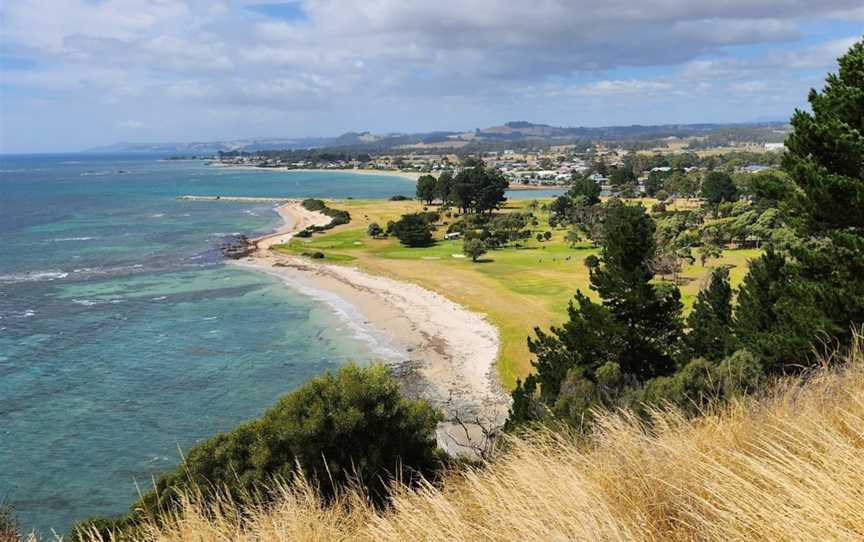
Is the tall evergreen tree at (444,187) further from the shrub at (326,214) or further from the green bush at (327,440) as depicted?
the green bush at (327,440)

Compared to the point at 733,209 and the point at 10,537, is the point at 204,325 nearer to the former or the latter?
the point at 10,537

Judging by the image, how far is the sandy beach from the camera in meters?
28.5

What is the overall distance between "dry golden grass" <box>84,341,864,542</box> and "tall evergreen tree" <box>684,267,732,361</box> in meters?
17.9

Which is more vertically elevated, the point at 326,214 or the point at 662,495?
the point at 662,495

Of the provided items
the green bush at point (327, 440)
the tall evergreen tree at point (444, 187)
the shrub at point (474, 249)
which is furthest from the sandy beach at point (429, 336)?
the tall evergreen tree at point (444, 187)

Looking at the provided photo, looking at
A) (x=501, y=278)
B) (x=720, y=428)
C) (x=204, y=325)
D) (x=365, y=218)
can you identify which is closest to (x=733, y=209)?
(x=501, y=278)

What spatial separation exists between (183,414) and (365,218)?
76156 mm

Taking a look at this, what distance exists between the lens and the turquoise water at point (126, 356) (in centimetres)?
2452

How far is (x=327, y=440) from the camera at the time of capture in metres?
13.9

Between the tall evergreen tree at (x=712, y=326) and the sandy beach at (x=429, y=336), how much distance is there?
852cm

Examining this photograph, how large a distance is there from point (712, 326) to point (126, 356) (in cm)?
3286

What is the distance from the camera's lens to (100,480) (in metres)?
23.3

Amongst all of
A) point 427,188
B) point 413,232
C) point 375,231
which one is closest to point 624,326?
point 413,232

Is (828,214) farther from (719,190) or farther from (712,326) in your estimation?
(719,190)
